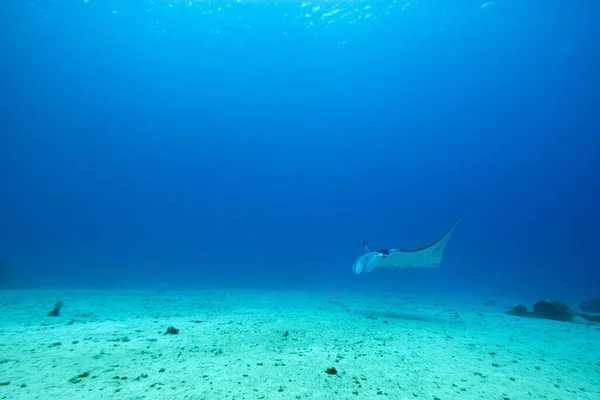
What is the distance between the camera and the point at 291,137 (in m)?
89.3

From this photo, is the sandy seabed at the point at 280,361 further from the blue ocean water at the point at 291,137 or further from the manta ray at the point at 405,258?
the blue ocean water at the point at 291,137

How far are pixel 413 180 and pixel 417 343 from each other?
12702 centimetres

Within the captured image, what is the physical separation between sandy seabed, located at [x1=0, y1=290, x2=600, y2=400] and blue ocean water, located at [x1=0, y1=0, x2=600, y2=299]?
20257 millimetres

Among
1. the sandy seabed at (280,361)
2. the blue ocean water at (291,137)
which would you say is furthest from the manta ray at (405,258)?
the blue ocean water at (291,137)

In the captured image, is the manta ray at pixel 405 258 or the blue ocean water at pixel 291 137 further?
Answer: the blue ocean water at pixel 291 137

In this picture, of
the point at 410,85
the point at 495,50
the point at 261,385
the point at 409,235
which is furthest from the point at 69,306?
the point at 409,235

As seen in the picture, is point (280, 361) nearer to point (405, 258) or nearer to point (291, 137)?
point (405, 258)

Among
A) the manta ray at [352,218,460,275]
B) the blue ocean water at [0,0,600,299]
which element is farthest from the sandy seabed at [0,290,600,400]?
the blue ocean water at [0,0,600,299]

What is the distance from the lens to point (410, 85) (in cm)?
5619

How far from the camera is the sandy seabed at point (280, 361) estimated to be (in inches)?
98.0

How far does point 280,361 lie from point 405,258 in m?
4.58

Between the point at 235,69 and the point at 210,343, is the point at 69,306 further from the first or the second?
the point at 235,69

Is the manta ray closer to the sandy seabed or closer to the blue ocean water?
the sandy seabed

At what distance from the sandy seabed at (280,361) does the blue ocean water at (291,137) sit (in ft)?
66.5
